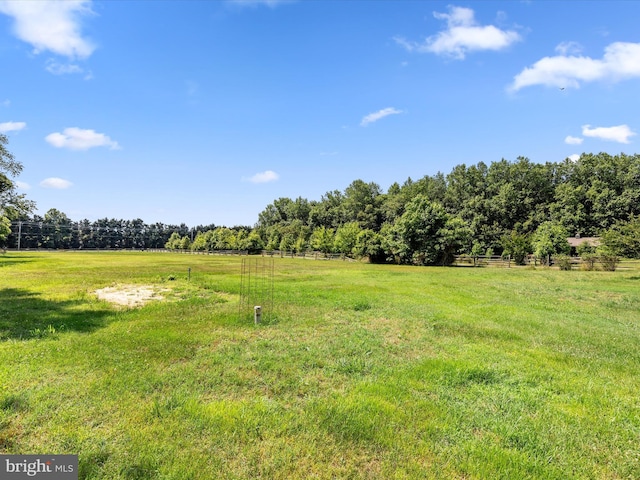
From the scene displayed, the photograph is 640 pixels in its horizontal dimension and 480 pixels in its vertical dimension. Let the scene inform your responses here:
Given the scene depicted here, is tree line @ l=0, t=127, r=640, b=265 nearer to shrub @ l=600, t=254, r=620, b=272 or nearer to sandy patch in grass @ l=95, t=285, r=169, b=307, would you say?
shrub @ l=600, t=254, r=620, b=272

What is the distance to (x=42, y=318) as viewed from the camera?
8984 mm

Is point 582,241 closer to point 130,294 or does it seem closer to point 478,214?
point 478,214

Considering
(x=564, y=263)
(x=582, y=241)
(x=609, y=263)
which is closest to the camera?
(x=609, y=263)

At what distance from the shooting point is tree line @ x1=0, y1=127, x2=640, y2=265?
131ft

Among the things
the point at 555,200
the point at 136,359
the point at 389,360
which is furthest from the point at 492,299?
the point at 555,200

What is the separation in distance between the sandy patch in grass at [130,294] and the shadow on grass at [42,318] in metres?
1.27

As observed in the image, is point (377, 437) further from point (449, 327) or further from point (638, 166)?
point (638, 166)

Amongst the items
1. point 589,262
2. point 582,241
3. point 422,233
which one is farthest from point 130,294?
point 582,241

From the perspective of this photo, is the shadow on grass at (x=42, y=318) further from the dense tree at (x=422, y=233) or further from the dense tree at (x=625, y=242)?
the dense tree at (x=422, y=233)

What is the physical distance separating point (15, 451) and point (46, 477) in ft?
2.35

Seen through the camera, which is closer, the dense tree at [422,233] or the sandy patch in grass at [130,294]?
the sandy patch in grass at [130,294]

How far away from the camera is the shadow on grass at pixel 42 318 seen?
300 inches

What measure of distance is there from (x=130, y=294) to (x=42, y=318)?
4.81 meters

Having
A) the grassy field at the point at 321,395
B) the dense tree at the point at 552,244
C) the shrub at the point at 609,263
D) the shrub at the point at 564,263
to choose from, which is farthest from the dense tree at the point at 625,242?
the grassy field at the point at 321,395
